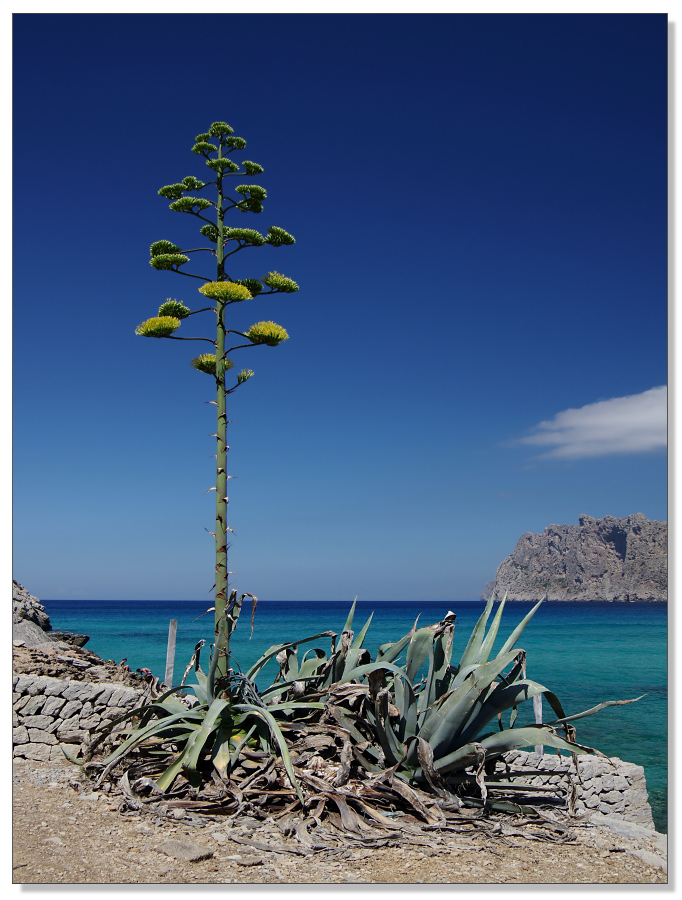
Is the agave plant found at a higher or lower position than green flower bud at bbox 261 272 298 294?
lower

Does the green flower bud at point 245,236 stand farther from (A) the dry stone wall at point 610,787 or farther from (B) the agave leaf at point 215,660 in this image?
(A) the dry stone wall at point 610,787

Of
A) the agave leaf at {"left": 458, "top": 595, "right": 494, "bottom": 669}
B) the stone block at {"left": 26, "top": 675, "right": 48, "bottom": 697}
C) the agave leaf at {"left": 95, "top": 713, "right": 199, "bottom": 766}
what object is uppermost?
the agave leaf at {"left": 458, "top": 595, "right": 494, "bottom": 669}

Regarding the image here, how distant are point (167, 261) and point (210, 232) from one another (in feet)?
1.67

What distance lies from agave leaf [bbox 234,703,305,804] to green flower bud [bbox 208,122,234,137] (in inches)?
157

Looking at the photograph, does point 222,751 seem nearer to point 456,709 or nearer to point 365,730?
point 365,730

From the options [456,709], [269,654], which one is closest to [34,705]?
[269,654]

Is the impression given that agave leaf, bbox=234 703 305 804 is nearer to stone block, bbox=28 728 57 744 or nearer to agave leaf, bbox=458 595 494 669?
agave leaf, bbox=458 595 494 669

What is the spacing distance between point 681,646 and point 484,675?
1.19 metres

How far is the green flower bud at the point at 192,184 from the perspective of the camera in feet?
15.0

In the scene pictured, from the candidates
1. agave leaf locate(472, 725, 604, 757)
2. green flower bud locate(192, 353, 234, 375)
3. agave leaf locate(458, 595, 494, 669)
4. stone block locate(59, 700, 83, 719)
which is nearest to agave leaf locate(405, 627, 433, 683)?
agave leaf locate(458, 595, 494, 669)

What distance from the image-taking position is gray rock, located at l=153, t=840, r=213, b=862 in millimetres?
2811
